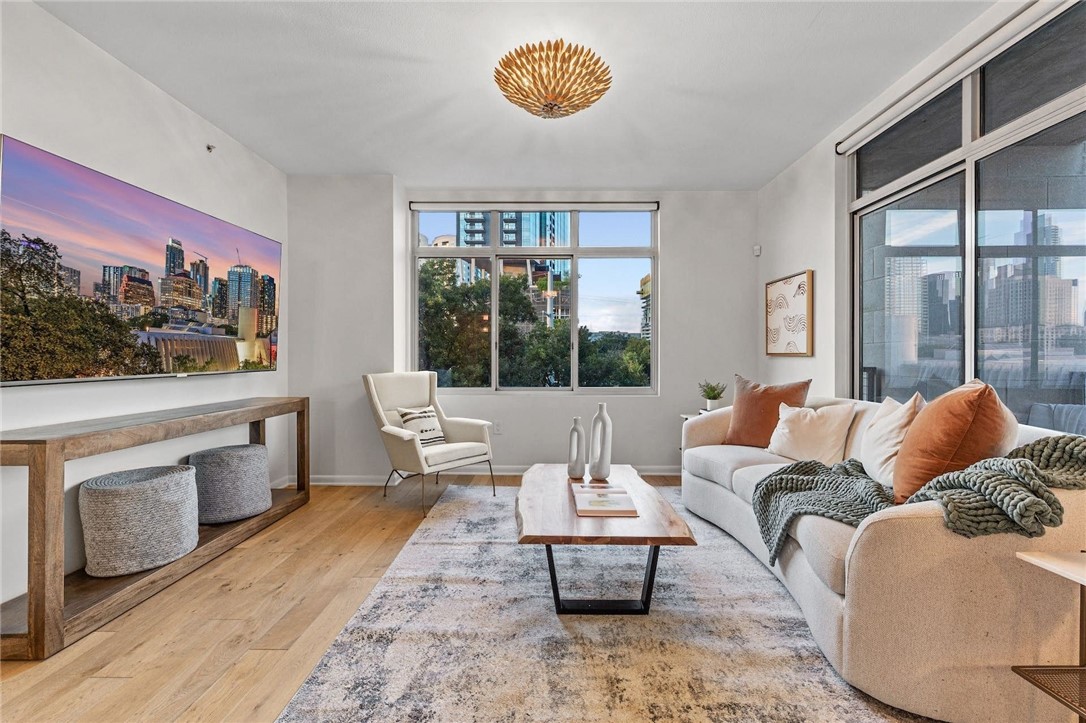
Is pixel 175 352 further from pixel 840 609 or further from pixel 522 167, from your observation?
pixel 840 609

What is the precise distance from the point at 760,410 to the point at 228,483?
3371 millimetres

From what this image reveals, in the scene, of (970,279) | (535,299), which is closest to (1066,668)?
(970,279)

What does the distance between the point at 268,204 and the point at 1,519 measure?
2.80 meters

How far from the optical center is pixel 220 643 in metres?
2.03

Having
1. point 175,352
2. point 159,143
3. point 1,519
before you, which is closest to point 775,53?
point 159,143

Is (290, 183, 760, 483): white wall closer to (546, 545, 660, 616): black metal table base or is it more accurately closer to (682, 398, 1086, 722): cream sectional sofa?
(546, 545, 660, 616): black metal table base

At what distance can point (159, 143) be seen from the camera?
3.03 metres

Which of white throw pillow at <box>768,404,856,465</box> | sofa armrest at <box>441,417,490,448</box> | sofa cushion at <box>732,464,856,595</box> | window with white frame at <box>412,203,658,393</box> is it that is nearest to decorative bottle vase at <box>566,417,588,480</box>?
sofa cushion at <box>732,464,856,595</box>

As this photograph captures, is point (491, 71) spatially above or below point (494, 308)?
above

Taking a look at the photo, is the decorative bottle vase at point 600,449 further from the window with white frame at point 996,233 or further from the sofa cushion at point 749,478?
the window with white frame at point 996,233

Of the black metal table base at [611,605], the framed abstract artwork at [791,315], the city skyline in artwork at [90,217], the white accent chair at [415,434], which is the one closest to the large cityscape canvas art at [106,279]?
the city skyline in artwork at [90,217]

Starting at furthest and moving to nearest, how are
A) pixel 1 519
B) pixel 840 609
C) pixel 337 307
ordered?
pixel 337 307
pixel 1 519
pixel 840 609

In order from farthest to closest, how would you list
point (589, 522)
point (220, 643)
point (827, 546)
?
point (589, 522), point (220, 643), point (827, 546)

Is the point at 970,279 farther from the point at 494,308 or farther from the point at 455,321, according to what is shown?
the point at 455,321
